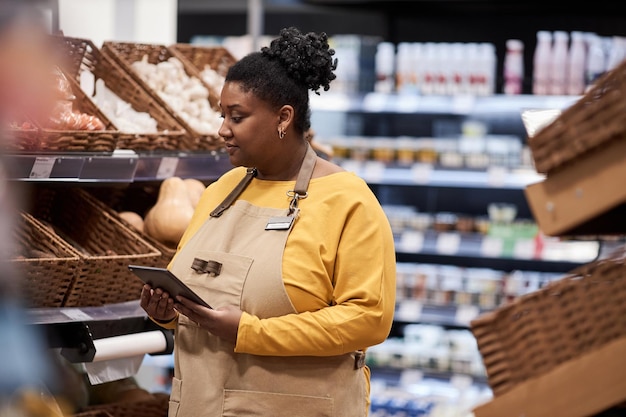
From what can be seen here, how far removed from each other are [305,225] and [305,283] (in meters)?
0.13

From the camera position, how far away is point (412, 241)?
17.8ft

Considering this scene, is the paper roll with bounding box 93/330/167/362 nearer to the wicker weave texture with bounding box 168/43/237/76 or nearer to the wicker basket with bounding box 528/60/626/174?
the wicker weave texture with bounding box 168/43/237/76

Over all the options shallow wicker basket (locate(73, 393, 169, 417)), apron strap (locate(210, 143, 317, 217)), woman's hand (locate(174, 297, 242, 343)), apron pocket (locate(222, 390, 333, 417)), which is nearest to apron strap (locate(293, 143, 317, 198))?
apron strap (locate(210, 143, 317, 217))

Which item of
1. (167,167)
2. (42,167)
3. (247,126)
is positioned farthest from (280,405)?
(167,167)

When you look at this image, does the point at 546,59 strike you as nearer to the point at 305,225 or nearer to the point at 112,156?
the point at 112,156

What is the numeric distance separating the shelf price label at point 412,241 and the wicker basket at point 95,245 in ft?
9.33

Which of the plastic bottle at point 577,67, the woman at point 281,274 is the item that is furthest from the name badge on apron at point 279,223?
the plastic bottle at point 577,67

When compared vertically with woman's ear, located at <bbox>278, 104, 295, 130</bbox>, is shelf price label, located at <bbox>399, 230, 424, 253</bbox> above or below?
below

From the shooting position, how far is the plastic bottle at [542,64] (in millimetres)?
5191

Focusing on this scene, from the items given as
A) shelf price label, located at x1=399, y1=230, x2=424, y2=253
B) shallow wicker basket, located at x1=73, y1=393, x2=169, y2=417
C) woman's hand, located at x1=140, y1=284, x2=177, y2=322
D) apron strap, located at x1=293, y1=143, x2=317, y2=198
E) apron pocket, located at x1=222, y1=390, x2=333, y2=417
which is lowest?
shelf price label, located at x1=399, y1=230, x2=424, y2=253

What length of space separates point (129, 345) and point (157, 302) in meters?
0.60

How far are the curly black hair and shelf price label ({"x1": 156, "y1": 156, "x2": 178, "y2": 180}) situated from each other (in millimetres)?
803

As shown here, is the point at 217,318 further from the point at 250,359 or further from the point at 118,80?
the point at 118,80

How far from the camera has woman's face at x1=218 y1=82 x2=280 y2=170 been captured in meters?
2.03
